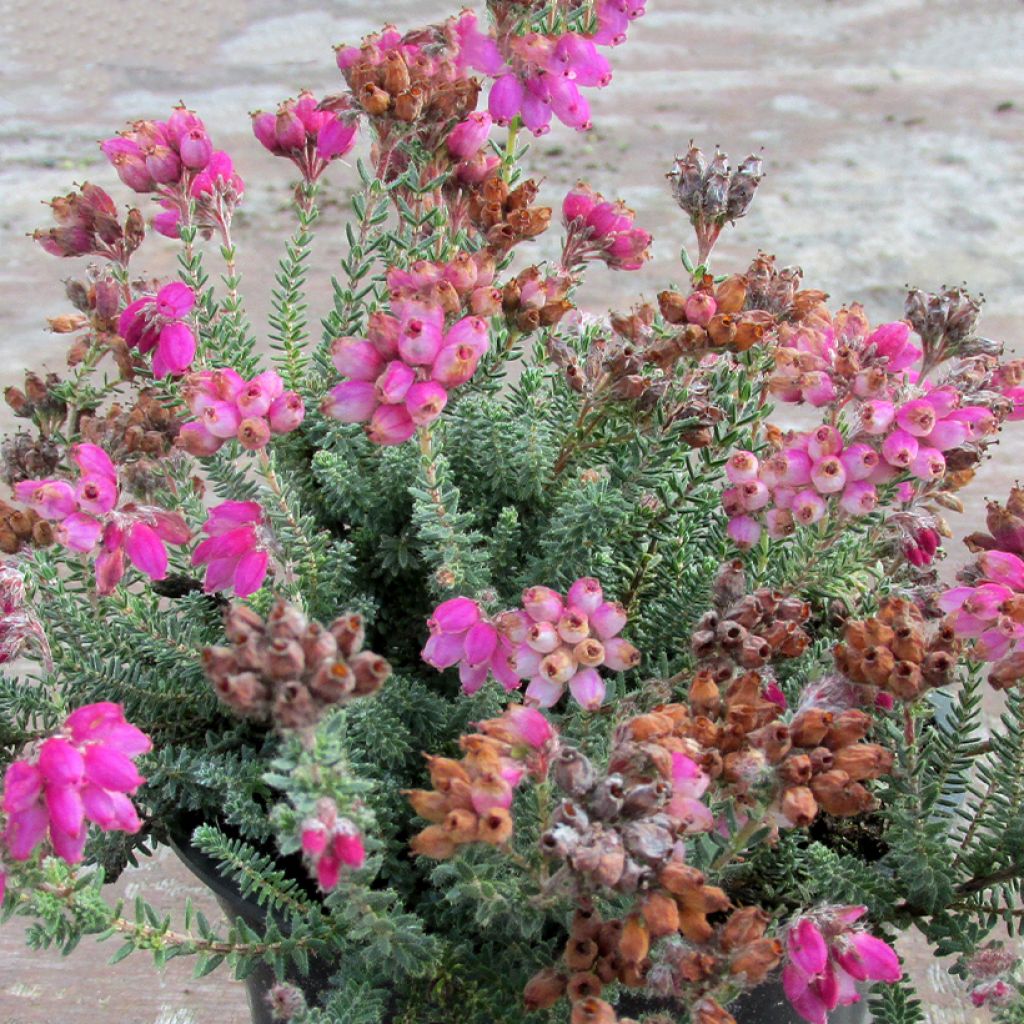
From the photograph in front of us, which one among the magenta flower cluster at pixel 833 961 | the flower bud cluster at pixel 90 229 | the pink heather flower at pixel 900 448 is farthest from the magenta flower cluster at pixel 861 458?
the flower bud cluster at pixel 90 229

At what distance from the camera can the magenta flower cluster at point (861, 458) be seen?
0.74 metres

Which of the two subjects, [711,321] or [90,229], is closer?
[711,321]

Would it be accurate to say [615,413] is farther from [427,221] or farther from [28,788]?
[28,788]

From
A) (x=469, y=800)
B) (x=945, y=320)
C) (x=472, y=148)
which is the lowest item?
(x=469, y=800)

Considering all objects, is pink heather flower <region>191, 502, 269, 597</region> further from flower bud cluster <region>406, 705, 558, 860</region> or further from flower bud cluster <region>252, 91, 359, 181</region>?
flower bud cluster <region>252, 91, 359, 181</region>

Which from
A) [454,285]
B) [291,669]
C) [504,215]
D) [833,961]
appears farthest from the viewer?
[504,215]

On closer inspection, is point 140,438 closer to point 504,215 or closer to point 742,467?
point 504,215

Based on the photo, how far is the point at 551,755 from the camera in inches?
24.9

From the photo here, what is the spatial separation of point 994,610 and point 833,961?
21 cm

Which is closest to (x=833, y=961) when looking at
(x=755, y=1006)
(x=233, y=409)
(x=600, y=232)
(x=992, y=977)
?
(x=992, y=977)

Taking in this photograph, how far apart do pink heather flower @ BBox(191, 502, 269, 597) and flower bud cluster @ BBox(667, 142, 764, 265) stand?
0.39 m

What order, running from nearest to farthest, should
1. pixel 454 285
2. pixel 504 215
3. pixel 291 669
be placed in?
pixel 291 669 → pixel 454 285 → pixel 504 215

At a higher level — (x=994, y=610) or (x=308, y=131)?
(x=308, y=131)

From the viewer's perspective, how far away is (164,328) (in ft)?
2.85
